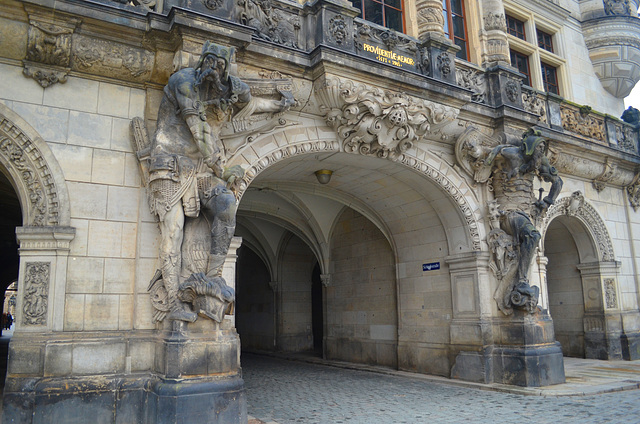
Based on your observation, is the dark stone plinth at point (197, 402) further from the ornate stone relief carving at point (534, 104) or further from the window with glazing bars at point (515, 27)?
the window with glazing bars at point (515, 27)

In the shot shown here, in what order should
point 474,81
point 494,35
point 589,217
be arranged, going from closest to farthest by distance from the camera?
point 474,81, point 494,35, point 589,217

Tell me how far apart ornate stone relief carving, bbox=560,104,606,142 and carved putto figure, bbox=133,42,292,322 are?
27.0 feet

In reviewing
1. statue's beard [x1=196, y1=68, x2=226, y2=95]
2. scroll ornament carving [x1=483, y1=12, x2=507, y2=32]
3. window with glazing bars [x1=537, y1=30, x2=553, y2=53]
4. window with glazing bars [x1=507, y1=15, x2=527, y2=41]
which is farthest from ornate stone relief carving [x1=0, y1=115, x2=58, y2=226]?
window with glazing bars [x1=537, y1=30, x2=553, y2=53]

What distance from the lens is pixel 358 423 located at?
660 centimetres

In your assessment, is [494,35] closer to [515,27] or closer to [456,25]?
[456,25]

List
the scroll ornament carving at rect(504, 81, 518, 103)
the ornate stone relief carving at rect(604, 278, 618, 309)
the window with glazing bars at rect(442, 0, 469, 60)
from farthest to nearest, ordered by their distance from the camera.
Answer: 1. the ornate stone relief carving at rect(604, 278, 618, 309)
2. the window with glazing bars at rect(442, 0, 469, 60)
3. the scroll ornament carving at rect(504, 81, 518, 103)

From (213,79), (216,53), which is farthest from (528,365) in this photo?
(216,53)

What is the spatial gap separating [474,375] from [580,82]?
8927mm

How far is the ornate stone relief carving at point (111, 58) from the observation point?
6609 millimetres

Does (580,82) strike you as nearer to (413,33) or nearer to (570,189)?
(570,189)

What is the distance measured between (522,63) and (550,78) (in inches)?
42.7

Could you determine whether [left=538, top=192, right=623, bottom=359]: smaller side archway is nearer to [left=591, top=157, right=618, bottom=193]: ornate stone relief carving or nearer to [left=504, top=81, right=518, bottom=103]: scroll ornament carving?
[left=591, top=157, right=618, bottom=193]: ornate stone relief carving

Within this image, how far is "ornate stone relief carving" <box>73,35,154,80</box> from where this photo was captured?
6609 millimetres

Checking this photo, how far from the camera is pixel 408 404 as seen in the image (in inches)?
307
